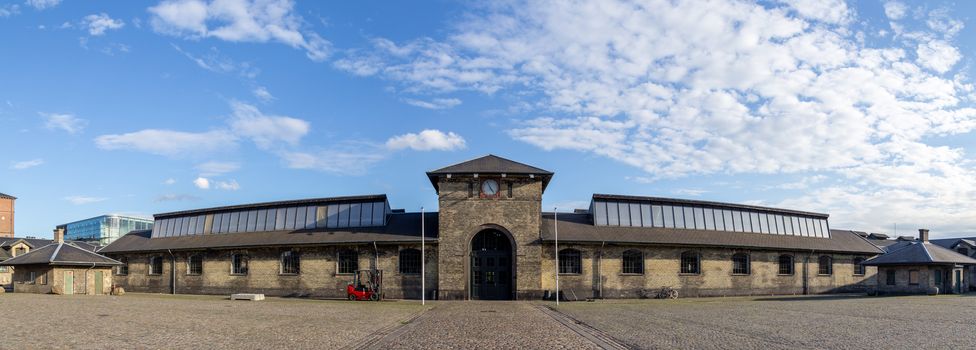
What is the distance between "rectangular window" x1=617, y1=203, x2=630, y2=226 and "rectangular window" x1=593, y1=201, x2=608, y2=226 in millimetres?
1008

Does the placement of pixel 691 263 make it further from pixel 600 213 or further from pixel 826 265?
pixel 826 265

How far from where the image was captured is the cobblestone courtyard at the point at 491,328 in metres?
15.4

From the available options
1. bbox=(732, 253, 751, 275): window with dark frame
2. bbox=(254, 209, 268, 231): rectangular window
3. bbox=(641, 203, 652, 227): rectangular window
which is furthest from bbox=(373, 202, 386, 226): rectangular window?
bbox=(732, 253, 751, 275): window with dark frame

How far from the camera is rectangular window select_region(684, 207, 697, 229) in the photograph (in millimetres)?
43000

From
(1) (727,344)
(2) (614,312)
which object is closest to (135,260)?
(2) (614,312)

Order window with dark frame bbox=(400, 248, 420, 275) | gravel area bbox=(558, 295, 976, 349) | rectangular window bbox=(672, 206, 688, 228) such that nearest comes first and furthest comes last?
gravel area bbox=(558, 295, 976, 349) → window with dark frame bbox=(400, 248, 420, 275) → rectangular window bbox=(672, 206, 688, 228)

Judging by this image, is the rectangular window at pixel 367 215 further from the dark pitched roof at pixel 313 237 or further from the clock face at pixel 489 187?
the clock face at pixel 489 187

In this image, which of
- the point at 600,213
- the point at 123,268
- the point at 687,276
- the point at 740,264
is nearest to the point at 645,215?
the point at 600,213

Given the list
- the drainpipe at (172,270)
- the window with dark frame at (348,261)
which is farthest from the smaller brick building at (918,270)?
the drainpipe at (172,270)

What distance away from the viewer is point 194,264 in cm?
4469

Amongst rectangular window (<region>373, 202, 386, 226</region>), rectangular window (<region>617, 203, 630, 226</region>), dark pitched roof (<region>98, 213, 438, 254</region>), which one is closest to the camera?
dark pitched roof (<region>98, 213, 438, 254</region>)

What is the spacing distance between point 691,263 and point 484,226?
529 inches

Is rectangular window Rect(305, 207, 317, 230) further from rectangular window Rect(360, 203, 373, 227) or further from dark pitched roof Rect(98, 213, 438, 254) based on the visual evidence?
rectangular window Rect(360, 203, 373, 227)

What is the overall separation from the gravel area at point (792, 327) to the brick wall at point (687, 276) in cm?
1053
